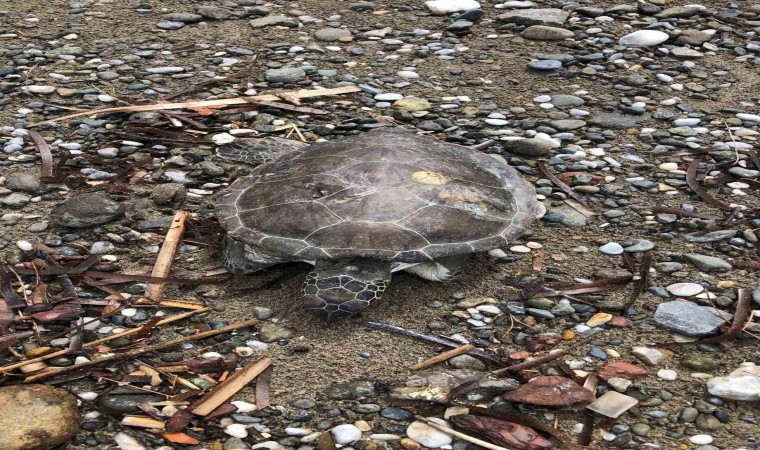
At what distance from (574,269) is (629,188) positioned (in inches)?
39.5

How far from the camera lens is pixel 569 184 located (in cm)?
529

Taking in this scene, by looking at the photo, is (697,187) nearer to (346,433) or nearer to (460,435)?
(460,435)

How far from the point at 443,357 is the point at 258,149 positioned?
6.92ft

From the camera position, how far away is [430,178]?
14.6ft

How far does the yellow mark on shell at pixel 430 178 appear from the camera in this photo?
14.5ft

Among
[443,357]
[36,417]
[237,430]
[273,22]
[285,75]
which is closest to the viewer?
[36,417]

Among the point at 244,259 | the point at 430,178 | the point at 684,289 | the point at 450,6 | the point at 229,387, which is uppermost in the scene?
the point at 430,178

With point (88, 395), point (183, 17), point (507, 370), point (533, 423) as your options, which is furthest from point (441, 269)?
point (183, 17)

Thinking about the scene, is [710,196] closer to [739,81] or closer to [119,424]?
[739,81]

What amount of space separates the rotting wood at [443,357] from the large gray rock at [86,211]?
1959 millimetres

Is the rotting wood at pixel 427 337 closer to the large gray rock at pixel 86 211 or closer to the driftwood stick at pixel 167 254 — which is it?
the driftwood stick at pixel 167 254

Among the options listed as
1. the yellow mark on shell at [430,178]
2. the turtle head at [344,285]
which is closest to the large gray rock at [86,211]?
the turtle head at [344,285]

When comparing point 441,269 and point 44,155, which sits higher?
point 44,155

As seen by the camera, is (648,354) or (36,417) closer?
(36,417)
